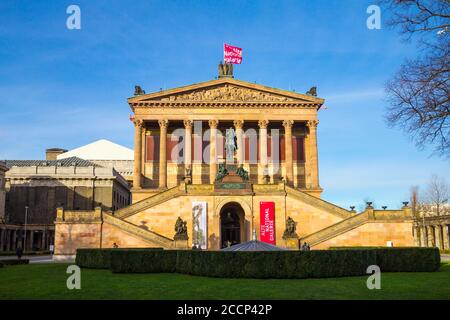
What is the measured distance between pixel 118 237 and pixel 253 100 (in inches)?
1159

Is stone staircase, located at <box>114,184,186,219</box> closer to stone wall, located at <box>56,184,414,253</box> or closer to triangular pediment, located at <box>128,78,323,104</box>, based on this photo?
stone wall, located at <box>56,184,414,253</box>

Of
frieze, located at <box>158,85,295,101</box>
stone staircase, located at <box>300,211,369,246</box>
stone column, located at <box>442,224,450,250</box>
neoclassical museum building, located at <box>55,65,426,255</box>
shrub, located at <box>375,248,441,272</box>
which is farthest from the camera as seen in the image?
stone column, located at <box>442,224,450,250</box>

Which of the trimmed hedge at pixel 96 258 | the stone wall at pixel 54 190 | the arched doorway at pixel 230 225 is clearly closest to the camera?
the trimmed hedge at pixel 96 258

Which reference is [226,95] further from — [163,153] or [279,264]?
[279,264]

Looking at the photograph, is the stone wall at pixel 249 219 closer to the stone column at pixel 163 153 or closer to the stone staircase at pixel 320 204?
the stone staircase at pixel 320 204

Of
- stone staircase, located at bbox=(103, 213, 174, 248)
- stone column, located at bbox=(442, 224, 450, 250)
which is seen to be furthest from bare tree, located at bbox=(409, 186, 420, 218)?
stone staircase, located at bbox=(103, 213, 174, 248)

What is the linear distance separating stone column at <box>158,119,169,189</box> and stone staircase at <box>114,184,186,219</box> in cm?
1213

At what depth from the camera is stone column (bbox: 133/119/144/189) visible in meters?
60.0

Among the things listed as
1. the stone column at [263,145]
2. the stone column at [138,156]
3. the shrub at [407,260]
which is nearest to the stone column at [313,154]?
the stone column at [263,145]

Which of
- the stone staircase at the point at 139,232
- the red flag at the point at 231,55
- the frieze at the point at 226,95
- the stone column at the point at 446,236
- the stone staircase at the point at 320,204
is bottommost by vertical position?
the stone column at the point at 446,236

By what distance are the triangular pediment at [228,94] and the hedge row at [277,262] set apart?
125 ft

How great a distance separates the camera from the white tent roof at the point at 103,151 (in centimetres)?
11669

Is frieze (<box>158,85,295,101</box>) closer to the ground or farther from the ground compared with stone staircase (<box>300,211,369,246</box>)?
farther from the ground
